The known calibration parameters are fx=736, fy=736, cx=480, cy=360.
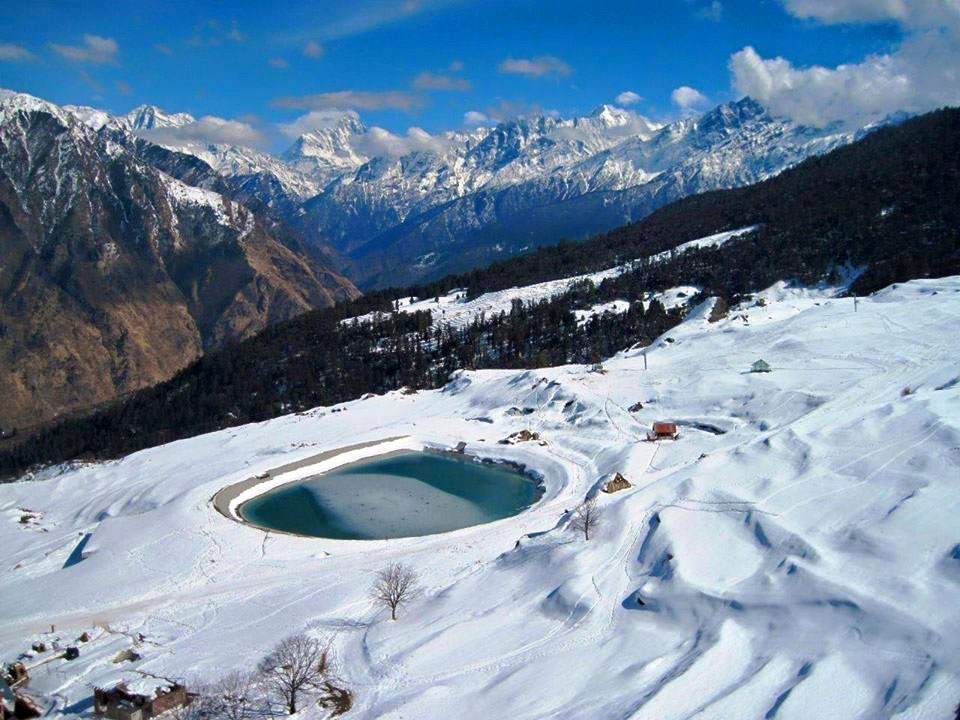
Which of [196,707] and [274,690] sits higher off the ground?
[196,707]

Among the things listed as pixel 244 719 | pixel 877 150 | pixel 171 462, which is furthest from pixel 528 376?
pixel 877 150

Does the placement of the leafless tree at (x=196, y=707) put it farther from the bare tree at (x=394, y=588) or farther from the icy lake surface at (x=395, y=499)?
the icy lake surface at (x=395, y=499)

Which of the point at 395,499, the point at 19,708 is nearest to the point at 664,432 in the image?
the point at 395,499

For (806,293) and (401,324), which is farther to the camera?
(401,324)

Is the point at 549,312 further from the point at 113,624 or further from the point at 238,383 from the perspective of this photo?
the point at 113,624

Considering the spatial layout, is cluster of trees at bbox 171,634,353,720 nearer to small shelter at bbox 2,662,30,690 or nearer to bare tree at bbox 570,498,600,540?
small shelter at bbox 2,662,30,690

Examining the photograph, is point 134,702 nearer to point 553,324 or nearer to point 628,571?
point 628,571

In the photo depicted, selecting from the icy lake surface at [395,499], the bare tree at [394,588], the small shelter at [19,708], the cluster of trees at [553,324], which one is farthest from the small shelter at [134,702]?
the cluster of trees at [553,324]
